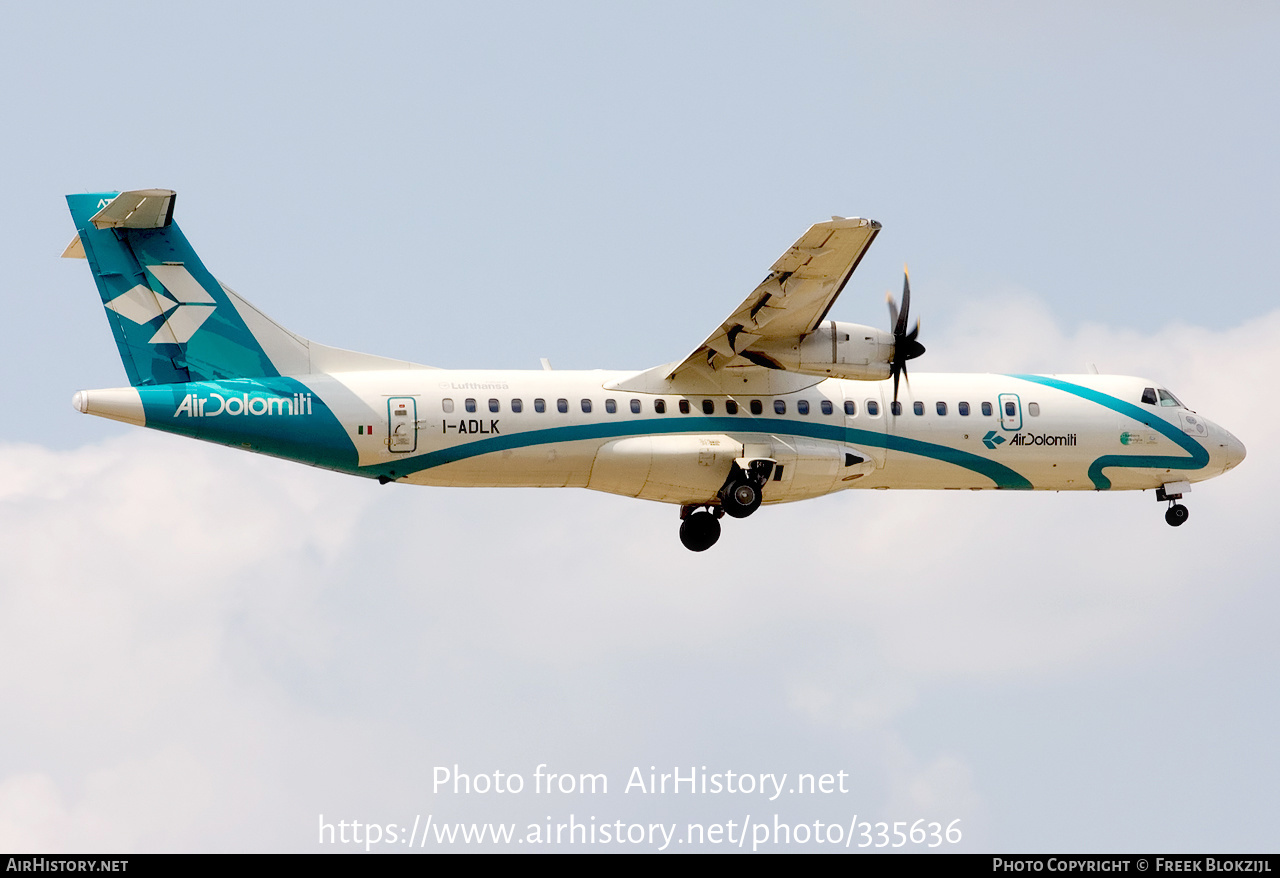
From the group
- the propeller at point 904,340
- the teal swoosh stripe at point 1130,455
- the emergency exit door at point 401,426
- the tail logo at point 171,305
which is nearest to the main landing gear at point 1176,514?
the teal swoosh stripe at point 1130,455

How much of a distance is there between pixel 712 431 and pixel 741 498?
1.39 m

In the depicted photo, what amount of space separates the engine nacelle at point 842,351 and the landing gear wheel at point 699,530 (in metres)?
4.24

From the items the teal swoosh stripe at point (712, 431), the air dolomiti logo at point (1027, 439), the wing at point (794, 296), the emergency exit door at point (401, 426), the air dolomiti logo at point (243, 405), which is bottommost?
the air dolomiti logo at point (1027, 439)

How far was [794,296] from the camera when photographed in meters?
31.0

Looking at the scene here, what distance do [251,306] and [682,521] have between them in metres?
9.54

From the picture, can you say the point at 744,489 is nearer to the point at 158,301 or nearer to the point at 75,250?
the point at 158,301

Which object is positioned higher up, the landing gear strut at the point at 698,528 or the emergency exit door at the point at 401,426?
the emergency exit door at the point at 401,426

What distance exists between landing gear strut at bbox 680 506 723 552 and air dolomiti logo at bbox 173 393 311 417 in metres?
8.22

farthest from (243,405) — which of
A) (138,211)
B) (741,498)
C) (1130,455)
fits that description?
(1130,455)

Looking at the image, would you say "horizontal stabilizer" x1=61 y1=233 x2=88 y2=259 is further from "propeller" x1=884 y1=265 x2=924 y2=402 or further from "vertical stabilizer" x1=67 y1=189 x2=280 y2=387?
"propeller" x1=884 y1=265 x2=924 y2=402

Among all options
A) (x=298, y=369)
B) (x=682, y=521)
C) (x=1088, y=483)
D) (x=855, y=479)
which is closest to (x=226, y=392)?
(x=298, y=369)

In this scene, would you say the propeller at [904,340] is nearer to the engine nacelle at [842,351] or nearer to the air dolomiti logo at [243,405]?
the engine nacelle at [842,351]

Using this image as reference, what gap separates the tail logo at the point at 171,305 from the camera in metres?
31.5

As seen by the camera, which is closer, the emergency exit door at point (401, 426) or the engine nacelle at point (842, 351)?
the emergency exit door at point (401, 426)
